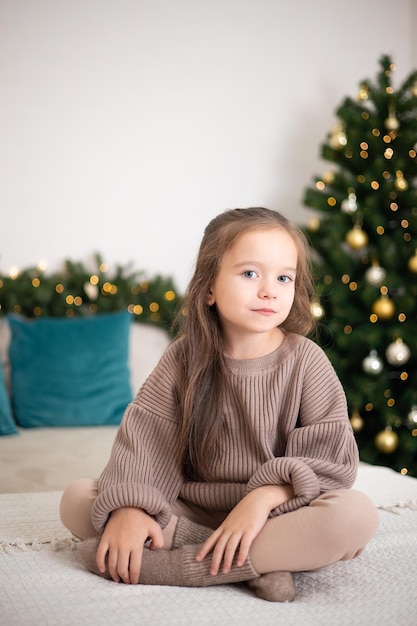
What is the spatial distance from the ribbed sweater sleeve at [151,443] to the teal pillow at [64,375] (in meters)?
1.24

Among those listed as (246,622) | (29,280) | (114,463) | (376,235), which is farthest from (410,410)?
(246,622)

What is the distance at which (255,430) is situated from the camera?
4.46 ft

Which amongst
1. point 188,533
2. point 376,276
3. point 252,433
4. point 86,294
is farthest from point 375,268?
point 188,533

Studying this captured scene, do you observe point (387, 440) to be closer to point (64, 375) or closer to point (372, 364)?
point (372, 364)

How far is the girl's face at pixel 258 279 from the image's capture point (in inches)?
53.6

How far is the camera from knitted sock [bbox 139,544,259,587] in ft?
3.77

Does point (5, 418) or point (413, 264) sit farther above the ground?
point (413, 264)

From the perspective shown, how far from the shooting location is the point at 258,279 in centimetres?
137

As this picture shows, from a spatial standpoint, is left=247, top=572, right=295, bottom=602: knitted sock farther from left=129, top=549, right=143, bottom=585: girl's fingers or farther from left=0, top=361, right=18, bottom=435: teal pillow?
left=0, top=361, right=18, bottom=435: teal pillow

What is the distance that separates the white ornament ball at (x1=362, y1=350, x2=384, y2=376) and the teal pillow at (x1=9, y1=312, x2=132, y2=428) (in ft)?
A: 2.87

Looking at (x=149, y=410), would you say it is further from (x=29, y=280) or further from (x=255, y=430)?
(x=29, y=280)

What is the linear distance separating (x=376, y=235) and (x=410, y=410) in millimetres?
676

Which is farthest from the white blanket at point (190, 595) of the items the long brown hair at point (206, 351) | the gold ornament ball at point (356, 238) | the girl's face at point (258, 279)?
the gold ornament ball at point (356, 238)

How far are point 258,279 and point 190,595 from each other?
0.56 m
